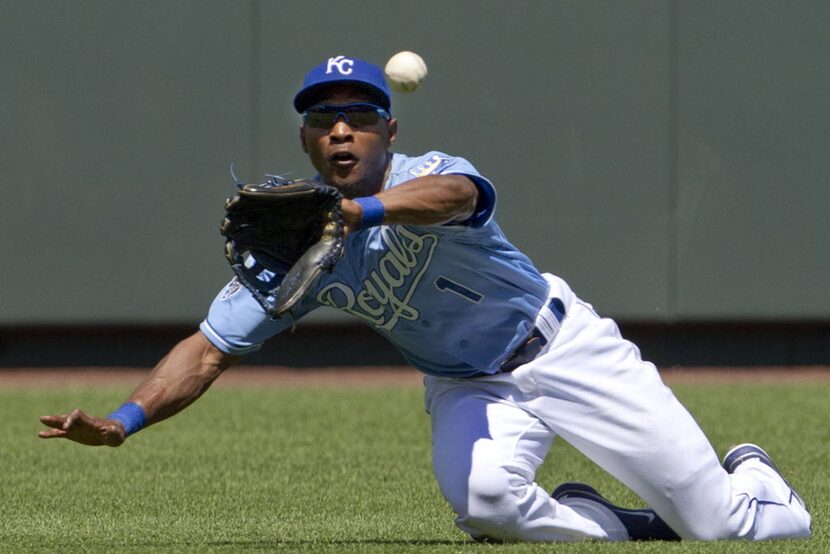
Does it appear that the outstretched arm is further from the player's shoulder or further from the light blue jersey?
the player's shoulder

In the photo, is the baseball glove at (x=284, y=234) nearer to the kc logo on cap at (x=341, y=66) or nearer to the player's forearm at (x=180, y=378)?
the player's forearm at (x=180, y=378)

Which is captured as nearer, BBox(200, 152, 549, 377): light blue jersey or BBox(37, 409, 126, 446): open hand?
BBox(37, 409, 126, 446): open hand

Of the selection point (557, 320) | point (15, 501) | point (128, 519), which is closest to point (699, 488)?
point (557, 320)

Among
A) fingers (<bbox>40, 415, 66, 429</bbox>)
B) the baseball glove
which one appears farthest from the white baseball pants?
fingers (<bbox>40, 415, 66, 429</bbox>)

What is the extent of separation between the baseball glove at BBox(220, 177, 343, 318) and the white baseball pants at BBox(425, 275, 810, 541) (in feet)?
2.88

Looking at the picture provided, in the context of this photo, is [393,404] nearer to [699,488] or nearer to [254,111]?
[254,111]

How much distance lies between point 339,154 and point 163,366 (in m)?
0.90

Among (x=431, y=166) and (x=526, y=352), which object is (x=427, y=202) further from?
(x=526, y=352)

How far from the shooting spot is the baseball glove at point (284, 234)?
4.47 meters

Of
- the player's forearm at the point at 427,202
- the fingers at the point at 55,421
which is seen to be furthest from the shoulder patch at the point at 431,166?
the fingers at the point at 55,421

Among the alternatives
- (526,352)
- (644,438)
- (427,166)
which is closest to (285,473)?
(526,352)

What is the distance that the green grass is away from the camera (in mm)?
5348

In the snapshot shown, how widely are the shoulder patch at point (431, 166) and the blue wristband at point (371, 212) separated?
0.45 metres

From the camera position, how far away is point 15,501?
21.0 ft
